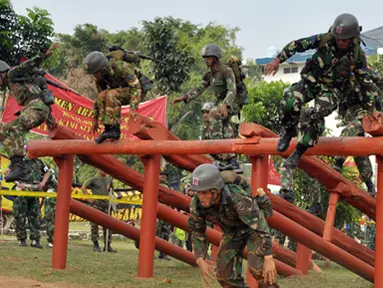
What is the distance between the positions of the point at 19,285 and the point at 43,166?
6.25m

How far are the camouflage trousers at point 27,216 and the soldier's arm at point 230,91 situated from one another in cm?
491

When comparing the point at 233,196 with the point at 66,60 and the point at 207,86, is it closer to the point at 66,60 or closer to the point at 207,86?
the point at 207,86

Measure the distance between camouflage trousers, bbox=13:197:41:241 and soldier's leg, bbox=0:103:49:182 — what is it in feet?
10.4

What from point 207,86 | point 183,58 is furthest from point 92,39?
point 207,86

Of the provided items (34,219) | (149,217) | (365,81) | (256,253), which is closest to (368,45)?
(34,219)

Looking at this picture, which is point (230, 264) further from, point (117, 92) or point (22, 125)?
point (22, 125)

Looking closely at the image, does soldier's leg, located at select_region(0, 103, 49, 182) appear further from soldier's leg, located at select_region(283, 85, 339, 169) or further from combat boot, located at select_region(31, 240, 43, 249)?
soldier's leg, located at select_region(283, 85, 339, 169)

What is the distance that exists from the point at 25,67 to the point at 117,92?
1.45 m

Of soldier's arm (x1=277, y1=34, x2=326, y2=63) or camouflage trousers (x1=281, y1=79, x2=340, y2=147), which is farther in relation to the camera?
camouflage trousers (x1=281, y1=79, x2=340, y2=147)

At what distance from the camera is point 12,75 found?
39.8 feet

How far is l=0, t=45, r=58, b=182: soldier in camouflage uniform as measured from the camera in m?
12.1

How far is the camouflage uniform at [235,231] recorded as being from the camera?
7988 millimetres

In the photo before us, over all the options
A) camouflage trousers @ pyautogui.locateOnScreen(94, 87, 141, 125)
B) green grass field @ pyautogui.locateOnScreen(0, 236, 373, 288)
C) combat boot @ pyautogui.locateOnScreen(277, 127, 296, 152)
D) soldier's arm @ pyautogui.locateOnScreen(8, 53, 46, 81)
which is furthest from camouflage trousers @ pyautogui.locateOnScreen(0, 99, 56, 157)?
combat boot @ pyautogui.locateOnScreen(277, 127, 296, 152)

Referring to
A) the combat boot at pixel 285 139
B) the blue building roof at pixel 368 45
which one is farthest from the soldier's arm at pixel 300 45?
the blue building roof at pixel 368 45
